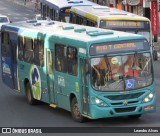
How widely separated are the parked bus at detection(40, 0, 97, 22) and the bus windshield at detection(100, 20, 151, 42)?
12.1 meters

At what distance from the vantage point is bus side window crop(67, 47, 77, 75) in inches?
754

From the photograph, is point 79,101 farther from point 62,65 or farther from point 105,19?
point 105,19

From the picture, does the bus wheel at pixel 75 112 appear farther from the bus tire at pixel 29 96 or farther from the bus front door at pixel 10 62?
the bus front door at pixel 10 62

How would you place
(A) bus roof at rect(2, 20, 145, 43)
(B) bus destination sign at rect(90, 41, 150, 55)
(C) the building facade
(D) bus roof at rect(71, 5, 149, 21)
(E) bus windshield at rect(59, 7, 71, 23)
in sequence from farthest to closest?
(C) the building facade
(E) bus windshield at rect(59, 7, 71, 23)
(D) bus roof at rect(71, 5, 149, 21)
(A) bus roof at rect(2, 20, 145, 43)
(B) bus destination sign at rect(90, 41, 150, 55)

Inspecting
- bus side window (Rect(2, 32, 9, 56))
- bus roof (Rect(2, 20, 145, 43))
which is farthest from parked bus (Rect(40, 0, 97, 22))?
bus roof (Rect(2, 20, 145, 43))

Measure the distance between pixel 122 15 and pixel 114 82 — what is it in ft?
41.9

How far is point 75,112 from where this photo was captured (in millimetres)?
19297

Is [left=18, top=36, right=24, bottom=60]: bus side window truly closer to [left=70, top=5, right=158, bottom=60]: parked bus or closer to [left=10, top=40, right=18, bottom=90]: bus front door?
[left=10, top=40, right=18, bottom=90]: bus front door

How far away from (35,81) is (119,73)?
194 inches

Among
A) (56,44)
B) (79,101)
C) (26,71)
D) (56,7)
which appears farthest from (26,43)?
(56,7)

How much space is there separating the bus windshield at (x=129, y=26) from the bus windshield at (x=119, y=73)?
1129 cm

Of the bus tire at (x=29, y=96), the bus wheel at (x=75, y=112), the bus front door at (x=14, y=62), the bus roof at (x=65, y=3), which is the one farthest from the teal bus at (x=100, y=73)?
the bus roof at (x=65, y=3)

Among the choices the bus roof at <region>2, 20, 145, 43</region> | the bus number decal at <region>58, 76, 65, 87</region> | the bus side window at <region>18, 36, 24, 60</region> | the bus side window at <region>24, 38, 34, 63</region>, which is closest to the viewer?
the bus roof at <region>2, 20, 145, 43</region>

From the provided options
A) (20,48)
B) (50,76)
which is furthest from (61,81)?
(20,48)
